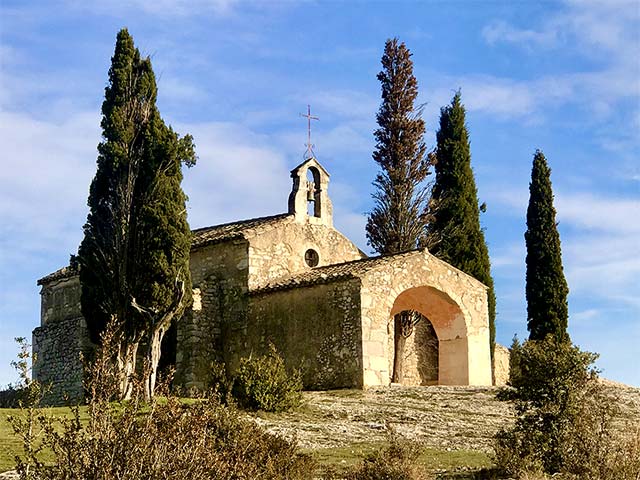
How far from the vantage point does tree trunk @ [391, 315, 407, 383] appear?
99.7 feet

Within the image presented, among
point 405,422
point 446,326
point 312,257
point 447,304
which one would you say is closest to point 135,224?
point 312,257

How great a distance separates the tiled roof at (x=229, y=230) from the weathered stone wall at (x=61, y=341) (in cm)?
498

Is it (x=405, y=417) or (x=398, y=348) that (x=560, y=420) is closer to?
(x=405, y=417)

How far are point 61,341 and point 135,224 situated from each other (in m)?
10.2

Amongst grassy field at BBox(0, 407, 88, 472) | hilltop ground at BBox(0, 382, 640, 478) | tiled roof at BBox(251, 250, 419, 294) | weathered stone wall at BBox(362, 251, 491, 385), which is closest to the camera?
grassy field at BBox(0, 407, 88, 472)

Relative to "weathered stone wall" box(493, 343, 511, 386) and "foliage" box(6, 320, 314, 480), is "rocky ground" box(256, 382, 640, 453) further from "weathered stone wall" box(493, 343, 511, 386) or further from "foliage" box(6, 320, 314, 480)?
"weathered stone wall" box(493, 343, 511, 386)

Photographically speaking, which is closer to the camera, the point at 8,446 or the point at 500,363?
the point at 8,446

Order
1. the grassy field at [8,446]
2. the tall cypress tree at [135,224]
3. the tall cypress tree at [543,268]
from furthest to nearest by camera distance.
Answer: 1. the tall cypress tree at [543,268]
2. the tall cypress tree at [135,224]
3. the grassy field at [8,446]

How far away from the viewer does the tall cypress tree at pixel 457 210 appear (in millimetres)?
32156

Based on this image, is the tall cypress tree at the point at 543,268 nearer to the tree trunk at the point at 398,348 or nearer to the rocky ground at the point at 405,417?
the tree trunk at the point at 398,348

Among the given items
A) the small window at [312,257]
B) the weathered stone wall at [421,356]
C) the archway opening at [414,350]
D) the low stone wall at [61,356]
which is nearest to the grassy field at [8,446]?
the small window at [312,257]

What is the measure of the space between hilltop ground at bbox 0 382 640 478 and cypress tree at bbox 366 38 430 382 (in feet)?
26.3

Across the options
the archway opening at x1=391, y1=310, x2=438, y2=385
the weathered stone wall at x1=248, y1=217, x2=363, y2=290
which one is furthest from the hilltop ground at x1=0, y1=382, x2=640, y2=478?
the archway opening at x1=391, y1=310, x2=438, y2=385

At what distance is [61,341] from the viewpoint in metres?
31.9
